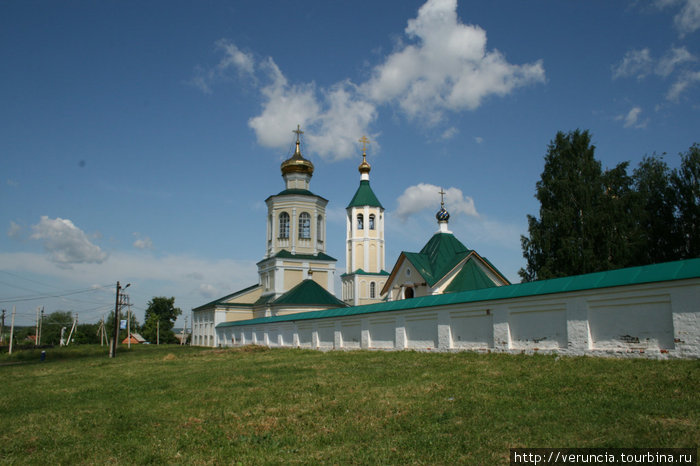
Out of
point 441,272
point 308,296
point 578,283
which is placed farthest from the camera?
point 308,296

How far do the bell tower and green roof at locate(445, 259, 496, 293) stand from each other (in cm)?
1654

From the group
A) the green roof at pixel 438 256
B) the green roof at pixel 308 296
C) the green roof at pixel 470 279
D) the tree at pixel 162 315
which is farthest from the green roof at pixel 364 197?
the tree at pixel 162 315

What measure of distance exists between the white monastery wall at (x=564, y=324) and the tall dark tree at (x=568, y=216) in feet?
A: 40.8

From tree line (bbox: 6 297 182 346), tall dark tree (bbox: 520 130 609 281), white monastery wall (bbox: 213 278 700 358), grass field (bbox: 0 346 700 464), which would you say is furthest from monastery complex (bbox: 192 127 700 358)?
tree line (bbox: 6 297 182 346)

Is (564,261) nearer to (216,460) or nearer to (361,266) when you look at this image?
(361,266)

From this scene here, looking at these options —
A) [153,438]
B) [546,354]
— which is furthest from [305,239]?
[153,438]

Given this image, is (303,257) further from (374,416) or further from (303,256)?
(374,416)

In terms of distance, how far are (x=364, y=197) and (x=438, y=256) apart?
1631 cm

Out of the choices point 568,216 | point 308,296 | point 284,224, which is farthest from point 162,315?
point 568,216

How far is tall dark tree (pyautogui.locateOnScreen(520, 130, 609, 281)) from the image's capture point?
26094mm

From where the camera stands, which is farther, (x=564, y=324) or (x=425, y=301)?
(x=425, y=301)

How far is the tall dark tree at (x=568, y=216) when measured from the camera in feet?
85.6

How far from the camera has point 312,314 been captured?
23688mm

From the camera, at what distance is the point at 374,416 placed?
22.2 ft
